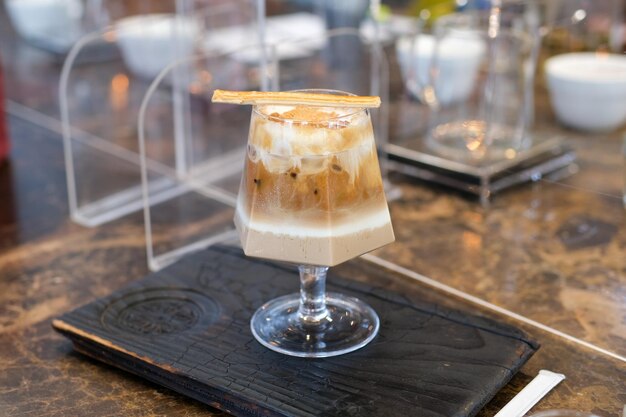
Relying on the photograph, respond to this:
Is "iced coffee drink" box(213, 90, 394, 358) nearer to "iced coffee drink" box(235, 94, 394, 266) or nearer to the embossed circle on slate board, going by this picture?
"iced coffee drink" box(235, 94, 394, 266)

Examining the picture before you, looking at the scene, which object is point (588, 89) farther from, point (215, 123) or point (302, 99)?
point (302, 99)

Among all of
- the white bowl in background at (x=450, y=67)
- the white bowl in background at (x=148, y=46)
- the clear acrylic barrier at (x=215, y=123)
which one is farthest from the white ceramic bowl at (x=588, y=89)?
the white bowl in background at (x=148, y=46)

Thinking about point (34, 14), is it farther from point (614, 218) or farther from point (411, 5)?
point (614, 218)

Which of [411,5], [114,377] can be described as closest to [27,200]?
[114,377]

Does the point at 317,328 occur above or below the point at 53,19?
below

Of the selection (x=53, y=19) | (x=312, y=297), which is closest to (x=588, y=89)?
(x=312, y=297)
